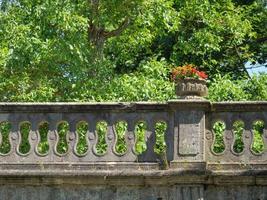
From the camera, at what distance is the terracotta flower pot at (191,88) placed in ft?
31.0

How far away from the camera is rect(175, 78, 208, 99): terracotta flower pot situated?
945 cm

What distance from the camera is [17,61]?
571 inches

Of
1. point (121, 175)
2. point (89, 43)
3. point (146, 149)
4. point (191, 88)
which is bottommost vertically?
point (121, 175)

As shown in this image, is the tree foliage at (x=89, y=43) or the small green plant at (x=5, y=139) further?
the tree foliage at (x=89, y=43)

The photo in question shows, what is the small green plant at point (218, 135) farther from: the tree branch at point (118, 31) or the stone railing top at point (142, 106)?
the tree branch at point (118, 31)

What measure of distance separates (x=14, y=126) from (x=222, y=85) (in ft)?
22.0

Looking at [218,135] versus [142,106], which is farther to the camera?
[218,135]

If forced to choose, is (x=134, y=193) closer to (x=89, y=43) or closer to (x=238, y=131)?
(x=238, y=131)

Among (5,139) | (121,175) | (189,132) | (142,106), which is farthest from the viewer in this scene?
(5,139)

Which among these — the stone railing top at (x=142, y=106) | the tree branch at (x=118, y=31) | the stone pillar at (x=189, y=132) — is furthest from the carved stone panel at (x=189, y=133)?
the tree branch at (x=118, y=31)

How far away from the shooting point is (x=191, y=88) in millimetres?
9438

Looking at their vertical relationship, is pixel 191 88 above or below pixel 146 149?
above

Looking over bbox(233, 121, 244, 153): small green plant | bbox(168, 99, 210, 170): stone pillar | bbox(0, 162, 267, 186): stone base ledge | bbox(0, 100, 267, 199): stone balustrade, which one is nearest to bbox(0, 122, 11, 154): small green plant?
bbox(0, 100, 267, 199): stone balustrade

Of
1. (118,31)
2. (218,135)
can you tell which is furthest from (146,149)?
(118,31)
